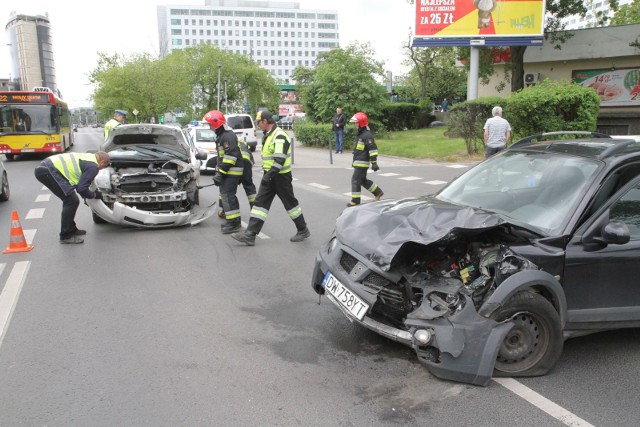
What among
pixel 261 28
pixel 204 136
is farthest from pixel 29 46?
pixel 204 136

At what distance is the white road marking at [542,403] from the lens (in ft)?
10.1

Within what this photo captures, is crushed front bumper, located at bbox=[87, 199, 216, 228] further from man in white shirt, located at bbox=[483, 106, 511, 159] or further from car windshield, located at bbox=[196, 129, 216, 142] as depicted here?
car windshield, located at bbox=[196, 129, 216, 142]

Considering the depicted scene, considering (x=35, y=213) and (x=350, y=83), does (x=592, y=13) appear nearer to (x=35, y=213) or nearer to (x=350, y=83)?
(x=350, y=83)

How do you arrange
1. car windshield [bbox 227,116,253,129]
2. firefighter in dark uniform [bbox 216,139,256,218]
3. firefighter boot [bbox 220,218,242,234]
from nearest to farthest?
firefighter boot [bbox 220,218,242,234] → firefighter in dark uniform [bbox 216,139,256,218] → car windshield [bbox 227,116,253,129]

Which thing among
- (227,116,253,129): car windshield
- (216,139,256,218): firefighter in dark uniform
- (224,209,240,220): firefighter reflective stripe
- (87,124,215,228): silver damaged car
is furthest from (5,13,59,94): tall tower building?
(224,209,240,220): firefighter reflective stripe

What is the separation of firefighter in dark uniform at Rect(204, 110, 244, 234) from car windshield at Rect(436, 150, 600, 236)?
3698mm

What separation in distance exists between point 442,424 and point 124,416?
6.20 feet

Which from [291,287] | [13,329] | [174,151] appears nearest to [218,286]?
[291,287]

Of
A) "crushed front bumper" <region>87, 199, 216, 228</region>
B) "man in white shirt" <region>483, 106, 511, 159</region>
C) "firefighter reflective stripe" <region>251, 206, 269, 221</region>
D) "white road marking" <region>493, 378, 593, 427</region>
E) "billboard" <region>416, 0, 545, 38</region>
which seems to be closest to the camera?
"white road marking" <region>493, 378, 593, 427</region>

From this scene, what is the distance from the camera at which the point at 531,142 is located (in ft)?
17.2

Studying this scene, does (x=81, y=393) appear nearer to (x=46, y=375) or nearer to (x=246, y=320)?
(x=46, y=375)

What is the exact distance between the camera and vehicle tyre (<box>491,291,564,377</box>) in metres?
3.46

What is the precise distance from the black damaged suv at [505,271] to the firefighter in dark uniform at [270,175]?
3129mm

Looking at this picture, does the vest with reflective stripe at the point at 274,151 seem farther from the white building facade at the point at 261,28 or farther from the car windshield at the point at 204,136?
the white building facade at the point at 261,28
